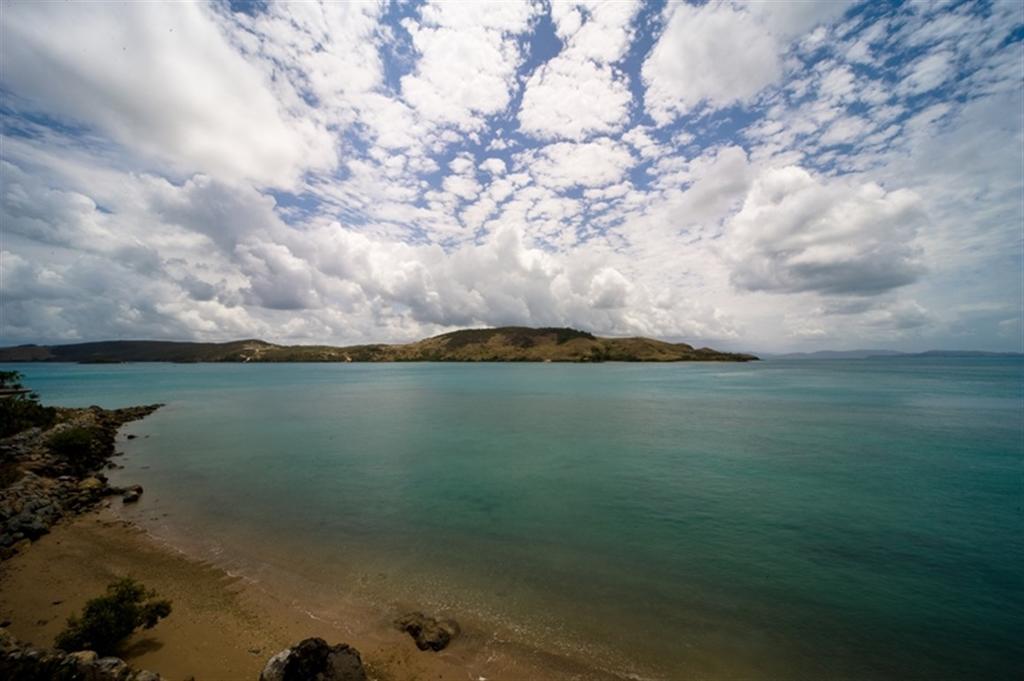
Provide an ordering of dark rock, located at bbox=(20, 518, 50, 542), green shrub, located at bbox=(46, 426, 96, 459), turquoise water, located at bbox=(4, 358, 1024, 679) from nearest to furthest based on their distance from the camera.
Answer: turquoise water, located at bbox=(4, 358, 1024, 679), dark rock, located at bbox=(20, 518, 50, 542), green shrub, located at bbox=(46, 426, 96, 459)

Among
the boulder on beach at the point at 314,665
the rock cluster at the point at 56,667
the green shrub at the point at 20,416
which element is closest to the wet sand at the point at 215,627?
the boulder on beach at the point at 314,665

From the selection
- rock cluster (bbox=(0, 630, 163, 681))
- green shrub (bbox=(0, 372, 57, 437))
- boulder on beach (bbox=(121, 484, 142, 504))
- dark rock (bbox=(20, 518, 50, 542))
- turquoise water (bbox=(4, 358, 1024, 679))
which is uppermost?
green shrub (bbox=(0, 372, 57, 437))

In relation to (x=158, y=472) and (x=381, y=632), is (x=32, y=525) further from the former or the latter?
(x=381, y=632)

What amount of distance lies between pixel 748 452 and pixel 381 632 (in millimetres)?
33184

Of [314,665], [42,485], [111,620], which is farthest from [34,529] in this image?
[314,665]

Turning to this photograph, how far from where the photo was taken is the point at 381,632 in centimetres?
1169

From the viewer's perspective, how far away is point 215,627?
11.6m

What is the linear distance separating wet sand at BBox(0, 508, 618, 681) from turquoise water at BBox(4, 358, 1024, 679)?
1.27 meters

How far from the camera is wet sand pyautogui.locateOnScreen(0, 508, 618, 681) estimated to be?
401 inches

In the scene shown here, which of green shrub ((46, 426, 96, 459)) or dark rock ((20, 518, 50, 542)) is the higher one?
green shrub ((46, 426, 96, 459))

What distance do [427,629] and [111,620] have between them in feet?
26.0

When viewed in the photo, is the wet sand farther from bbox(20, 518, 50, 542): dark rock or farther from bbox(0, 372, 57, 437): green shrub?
bbox(0, 372, 57, 437): green shrub

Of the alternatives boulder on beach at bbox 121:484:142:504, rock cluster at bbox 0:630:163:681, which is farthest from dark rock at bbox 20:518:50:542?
rock cluster at bbox 0:630:163:681

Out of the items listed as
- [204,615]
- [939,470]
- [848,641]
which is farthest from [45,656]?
[939,470]
